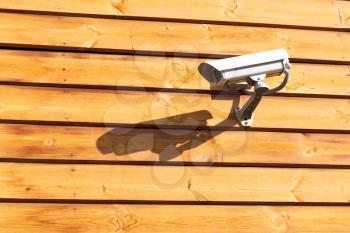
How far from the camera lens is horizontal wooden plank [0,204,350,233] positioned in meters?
2.55

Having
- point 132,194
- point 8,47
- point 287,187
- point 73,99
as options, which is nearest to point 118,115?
point 73,99

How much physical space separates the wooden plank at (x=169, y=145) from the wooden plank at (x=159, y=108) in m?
0.06

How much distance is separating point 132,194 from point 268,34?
1.23 metres

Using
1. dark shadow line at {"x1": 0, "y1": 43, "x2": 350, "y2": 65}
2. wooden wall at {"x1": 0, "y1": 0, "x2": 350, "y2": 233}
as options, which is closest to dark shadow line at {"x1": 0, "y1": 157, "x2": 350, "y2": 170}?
wooden wall at {"x1": 0, "y1": 0, "x2": 350, "y2": 233}

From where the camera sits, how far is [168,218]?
2654 millimetres

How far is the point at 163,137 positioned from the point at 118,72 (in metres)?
0.42

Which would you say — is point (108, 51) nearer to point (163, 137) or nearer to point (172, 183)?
point (163, 137)

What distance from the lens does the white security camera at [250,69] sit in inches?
102

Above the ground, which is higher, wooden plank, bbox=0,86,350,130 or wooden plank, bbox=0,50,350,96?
wooden plank, bbox=0,50,350,96

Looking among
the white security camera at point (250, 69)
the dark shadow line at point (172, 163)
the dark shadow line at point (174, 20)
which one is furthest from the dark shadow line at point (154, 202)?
the dark shadow line at point (174, 20)

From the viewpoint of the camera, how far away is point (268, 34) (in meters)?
3.19

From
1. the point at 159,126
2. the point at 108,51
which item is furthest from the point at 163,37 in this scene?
the point at 159,126

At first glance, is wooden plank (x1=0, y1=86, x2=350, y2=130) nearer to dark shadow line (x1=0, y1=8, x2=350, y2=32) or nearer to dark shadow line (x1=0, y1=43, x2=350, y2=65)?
dark shadow line (x1=0, y1=43, x2=350, y2=65)

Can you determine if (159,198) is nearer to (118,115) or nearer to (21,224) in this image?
(118,115)
